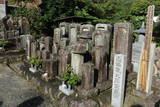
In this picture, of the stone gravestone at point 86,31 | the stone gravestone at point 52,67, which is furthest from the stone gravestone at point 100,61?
the stone gravestone at point 86,31

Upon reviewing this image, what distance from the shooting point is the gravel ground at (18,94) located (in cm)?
513

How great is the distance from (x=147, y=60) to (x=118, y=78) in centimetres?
127

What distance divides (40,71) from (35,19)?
7.56 m

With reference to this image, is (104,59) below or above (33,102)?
above

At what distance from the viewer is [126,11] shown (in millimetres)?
18688

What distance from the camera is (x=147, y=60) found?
5109 mm

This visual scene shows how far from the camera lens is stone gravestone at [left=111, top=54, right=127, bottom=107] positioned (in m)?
4.41

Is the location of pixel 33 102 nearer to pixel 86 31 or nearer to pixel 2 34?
pixel 86 31

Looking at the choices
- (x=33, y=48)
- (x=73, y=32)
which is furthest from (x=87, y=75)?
(x=73, y=32)

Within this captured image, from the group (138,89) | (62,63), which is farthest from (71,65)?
(138,89)

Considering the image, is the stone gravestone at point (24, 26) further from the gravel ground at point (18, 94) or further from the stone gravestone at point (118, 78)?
the stone gravestone at point (118, 78)

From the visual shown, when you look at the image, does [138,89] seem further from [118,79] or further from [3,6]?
[3,6]

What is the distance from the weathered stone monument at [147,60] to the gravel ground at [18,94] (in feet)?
9.84

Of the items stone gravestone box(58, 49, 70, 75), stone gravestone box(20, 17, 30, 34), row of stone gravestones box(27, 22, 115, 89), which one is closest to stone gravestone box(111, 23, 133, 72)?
row of stone gravestones box(27, 22, 115, 89)
